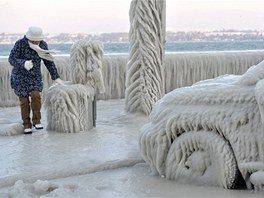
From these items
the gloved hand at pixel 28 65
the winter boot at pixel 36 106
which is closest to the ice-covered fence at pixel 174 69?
the winter boot at pixel 36 106

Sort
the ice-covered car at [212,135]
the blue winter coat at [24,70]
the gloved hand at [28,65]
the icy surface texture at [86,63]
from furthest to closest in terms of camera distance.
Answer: the icy surface texture at [86,63] → the blue winter coat at [24,70] → the gloved hand at [28,65] → the ice-covered car at [212,135]

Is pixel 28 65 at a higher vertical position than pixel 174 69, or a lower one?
higher

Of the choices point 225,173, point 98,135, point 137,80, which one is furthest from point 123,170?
point 137,80

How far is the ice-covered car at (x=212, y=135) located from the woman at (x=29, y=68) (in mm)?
2267

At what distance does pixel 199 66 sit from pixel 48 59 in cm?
403

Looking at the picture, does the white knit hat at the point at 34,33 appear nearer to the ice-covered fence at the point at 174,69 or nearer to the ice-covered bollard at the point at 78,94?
the ice-covered bollard at the point at 78,94

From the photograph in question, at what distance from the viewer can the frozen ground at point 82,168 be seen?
3285 millimetres

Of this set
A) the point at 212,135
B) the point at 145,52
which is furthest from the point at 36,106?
the point at 212,135

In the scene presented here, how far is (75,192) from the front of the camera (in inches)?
130

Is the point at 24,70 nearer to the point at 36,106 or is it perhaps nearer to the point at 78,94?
the point at 36,106

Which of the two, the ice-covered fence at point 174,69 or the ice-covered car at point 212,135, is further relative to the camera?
the ice-covered fence at point 174,69

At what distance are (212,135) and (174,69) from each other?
5.65m

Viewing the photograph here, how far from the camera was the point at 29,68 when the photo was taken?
5488mm

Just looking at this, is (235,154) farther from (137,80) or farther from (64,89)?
(137,80)
